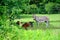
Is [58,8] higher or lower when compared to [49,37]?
lower

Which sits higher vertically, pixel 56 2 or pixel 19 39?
pixel 19 39

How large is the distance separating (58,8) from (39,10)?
2831 millimetres

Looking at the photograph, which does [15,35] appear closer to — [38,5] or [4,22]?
[4,22]

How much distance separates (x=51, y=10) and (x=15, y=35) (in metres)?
37.0

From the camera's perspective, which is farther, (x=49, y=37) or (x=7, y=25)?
(x=49, y=37)

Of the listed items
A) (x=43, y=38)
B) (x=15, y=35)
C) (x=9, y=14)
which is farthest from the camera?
(x=9, y=14)

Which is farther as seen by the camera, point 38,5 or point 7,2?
point 38,5

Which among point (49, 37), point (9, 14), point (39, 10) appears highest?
point (9, 14)

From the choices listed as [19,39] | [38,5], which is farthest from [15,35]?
[38,5]

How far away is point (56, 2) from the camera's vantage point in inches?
1857

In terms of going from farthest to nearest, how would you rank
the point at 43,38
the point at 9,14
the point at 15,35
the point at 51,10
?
the point at 51,10 < the point at 9,14 < the point at 43,38 < the point at 15,35

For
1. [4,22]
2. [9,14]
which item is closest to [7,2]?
[9,14]

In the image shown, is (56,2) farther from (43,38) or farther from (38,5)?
(43,38)

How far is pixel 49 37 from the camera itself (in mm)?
9719
